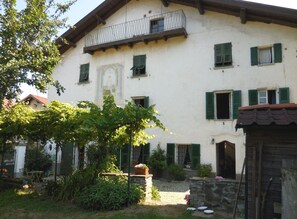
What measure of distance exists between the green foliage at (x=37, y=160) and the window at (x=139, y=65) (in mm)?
7479

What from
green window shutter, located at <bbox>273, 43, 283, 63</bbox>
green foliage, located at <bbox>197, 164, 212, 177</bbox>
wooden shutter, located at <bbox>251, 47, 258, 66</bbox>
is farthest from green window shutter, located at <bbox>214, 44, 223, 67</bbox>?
green foliage, located at <bbox>197, 164, 212, 177</bbox>

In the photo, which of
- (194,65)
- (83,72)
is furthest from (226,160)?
(83,72)

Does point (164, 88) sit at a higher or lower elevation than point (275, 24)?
lower

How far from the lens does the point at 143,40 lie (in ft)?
56.6

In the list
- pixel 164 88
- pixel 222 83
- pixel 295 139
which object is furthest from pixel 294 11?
pixel 295 139

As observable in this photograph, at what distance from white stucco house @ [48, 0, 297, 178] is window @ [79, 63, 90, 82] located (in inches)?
3.0

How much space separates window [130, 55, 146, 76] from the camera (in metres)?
17.7

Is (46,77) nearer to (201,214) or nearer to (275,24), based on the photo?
(201,214)

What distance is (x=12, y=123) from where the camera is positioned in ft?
33.3

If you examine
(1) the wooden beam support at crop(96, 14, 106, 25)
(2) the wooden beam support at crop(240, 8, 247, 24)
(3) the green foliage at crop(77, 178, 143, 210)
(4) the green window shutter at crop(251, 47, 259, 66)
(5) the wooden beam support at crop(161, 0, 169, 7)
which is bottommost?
(3) the green foliage at crop(77, 178, 143, 210)

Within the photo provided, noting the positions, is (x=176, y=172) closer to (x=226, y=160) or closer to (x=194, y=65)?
(x=226, y=160)

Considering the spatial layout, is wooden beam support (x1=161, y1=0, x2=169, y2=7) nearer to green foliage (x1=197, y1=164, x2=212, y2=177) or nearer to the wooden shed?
green foliage (x1=197, y1=164, x2=212, y2=177)

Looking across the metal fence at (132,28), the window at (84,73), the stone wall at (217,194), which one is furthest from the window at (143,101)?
the stone wall at (217,194)

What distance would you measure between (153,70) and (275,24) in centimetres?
714
